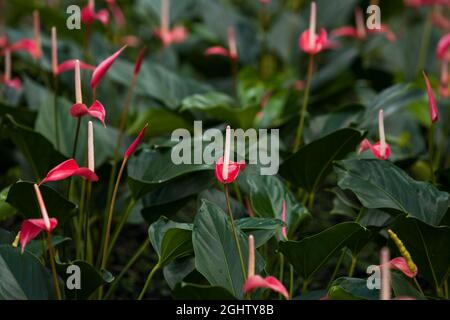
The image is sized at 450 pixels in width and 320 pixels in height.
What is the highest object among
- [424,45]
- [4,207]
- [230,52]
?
[424,45]

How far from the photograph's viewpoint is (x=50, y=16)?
1.96 meters

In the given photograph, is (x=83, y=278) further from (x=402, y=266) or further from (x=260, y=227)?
(x=402, y=266)

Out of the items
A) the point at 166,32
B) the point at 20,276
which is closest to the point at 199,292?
the point at 20,276

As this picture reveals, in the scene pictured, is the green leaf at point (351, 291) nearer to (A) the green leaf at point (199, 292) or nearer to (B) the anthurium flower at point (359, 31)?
(A) the green leaf at point (199, 292)

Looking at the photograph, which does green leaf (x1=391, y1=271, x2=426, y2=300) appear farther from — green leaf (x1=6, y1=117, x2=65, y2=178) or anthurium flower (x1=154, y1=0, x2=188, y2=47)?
anthurium flower (x1=154, y1=0, x2=188, y2=47)

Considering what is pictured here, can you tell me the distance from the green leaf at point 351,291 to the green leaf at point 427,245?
0.32ft

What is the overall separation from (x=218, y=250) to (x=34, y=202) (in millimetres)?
269

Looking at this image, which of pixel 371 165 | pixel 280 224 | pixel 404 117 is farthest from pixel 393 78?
pixel 280 224

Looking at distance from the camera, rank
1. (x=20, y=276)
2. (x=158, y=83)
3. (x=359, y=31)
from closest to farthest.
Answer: (x=20, y=276) → (x=158, y=83) → (x=359, y=31)

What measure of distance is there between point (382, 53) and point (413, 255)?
1324mm

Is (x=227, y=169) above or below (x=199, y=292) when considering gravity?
above

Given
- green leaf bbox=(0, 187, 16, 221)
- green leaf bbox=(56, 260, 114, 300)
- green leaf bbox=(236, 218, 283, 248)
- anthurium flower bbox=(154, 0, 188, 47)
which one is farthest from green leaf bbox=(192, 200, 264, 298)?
anthurium flower bbox=(154, 0, 188, 47)

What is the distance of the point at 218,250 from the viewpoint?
1012mm

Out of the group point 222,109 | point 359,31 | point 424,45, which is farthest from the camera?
point 424,45
